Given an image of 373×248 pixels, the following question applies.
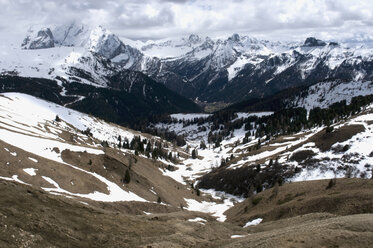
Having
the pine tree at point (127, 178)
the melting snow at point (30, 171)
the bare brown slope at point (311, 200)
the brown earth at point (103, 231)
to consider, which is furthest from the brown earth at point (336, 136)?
the melting snow at point (30, 171)

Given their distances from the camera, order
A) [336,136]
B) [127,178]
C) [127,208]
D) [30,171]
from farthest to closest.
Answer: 1. [336,136]
2. [127,178]
3. [127,208]
4. [30,171]

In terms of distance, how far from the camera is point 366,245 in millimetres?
28141

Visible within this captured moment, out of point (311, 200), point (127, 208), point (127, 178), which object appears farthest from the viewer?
point (127, 178)

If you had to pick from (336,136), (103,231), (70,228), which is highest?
(70,228)

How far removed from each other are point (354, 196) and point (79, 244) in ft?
153

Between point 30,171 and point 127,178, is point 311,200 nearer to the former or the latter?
point 127,178

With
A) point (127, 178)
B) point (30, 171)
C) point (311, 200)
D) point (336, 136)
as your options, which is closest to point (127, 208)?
point (30, 171)

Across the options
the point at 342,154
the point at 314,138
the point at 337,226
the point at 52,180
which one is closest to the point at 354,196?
the point at 337,226

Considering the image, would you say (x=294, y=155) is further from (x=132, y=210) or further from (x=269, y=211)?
(x=132, y=210)

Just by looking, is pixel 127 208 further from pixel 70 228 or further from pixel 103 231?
pixel 70 228

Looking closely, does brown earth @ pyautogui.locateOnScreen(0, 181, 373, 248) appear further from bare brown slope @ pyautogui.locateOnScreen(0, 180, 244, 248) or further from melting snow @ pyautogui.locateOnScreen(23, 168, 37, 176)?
melting snow @ pyautogui.locateOnScreen(23, 168, 37, 176)

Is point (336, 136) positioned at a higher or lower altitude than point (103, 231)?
lower

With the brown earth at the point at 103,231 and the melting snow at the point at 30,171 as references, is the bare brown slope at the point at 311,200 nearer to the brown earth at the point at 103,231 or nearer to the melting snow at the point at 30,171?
the brown earth at the point at 103,231

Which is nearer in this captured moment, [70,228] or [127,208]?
[70,228]
